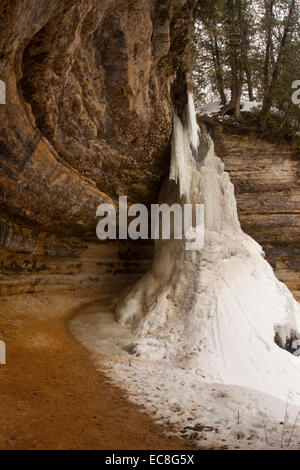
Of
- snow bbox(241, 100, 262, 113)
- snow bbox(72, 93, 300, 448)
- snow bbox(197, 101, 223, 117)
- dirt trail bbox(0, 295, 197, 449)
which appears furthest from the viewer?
snow bbox(197, 101, 223, 117)

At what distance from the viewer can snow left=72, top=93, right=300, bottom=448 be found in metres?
3.70

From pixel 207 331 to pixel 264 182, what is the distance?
7.26 metres

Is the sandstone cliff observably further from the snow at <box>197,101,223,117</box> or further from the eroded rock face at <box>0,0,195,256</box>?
the snow at <box>197,101,223,117</box>

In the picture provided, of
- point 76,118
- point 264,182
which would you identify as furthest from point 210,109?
point 76,118

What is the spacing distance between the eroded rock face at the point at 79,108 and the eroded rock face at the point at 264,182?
12.3 feet

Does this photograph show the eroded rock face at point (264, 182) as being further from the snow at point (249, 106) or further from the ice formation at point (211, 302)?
the ice formation at point (211, 302)

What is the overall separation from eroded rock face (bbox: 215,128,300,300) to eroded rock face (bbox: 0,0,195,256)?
374cm

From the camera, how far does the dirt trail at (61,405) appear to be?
114 inches

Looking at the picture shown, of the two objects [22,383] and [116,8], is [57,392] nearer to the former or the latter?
[22,383]

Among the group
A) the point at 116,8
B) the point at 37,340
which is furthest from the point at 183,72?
the point at 37,340

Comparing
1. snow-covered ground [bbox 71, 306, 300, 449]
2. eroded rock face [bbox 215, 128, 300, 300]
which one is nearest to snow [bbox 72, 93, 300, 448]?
snow-covered ground [bbox 71, 306, 300, 449]

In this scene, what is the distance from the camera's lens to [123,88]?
21.6ft

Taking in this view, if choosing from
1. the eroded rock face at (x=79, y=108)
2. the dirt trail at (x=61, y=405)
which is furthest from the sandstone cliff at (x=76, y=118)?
the dirt trail at (x=61, y=405)

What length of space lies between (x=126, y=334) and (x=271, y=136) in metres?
8.54
